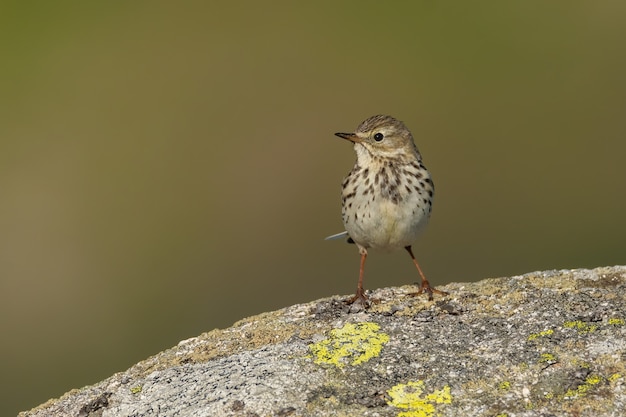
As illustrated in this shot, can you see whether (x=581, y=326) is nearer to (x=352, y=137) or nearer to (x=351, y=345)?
(x=351, y=345)

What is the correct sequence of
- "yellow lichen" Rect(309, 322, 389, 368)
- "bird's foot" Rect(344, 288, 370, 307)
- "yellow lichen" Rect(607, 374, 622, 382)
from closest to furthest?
"yellow lichen" Rect(607, 374, 622, 382), "yellow lichen" Rect(309, 322, 389, 368), "bird's foot" Rect(344, 288, 370, 307)

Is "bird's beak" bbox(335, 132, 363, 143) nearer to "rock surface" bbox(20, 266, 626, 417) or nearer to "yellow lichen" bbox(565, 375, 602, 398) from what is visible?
"rock surface" bbox(20, 266, 626, 417)

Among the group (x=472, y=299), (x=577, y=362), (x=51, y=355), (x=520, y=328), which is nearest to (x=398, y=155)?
(x=472, y=299)

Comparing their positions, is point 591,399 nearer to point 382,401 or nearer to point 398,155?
point 382,401

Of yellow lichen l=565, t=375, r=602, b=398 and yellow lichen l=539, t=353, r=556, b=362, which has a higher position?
yellow lichen l=539, t=353, r=556, b=362

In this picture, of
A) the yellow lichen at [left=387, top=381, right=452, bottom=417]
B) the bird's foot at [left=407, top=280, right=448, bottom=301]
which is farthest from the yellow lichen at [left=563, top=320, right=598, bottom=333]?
the bird's foot at [left=407, top=280, right=448, bottom=301]

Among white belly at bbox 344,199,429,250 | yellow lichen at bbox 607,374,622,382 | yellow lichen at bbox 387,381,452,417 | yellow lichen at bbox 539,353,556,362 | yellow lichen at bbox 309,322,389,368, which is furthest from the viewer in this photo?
white belly at bbox 344,199,429,250

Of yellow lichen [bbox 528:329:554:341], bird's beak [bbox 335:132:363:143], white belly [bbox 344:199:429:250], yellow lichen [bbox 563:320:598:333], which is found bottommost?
yellow lichen [bbox 563:320:598:333]
